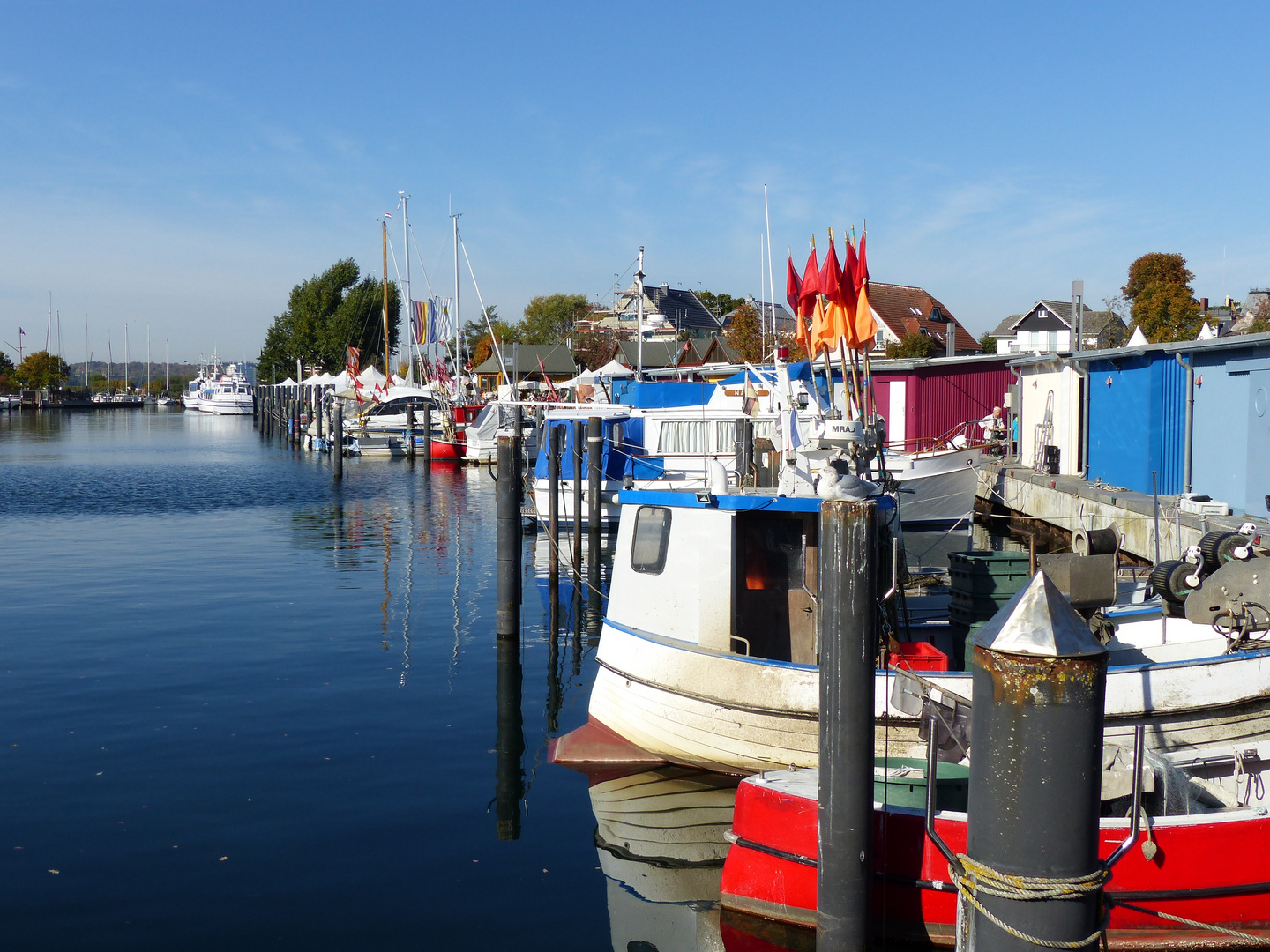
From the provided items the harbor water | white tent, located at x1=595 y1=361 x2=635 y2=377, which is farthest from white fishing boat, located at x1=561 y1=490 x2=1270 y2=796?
white tent, located at x1=595 y1=361 x2=635 y2=377

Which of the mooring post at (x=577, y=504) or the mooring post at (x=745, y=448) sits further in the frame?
the mooring post at (x=745, y=448)

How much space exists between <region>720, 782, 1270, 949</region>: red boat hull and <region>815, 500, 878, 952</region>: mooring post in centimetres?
55

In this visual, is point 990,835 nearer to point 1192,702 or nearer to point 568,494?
point 1192,702

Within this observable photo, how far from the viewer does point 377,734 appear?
11.8 meters

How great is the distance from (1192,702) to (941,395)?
26792 millimetres

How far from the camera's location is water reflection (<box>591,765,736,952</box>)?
306 inches

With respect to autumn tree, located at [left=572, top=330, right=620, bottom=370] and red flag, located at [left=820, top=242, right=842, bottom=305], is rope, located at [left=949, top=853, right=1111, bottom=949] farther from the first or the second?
autumn tree, located at [left=572, top=330, right=620, bottom=370]

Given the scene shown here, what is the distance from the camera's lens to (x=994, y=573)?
Answer: 10.6 meters

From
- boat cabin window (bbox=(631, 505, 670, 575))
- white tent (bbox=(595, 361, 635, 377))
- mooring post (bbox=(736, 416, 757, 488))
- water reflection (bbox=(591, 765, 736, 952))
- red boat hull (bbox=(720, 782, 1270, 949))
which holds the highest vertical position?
white tent (bbox=(595, 361, 635, 377))

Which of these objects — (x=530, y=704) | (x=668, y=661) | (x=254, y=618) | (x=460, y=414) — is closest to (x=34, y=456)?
(x=460, y=414)

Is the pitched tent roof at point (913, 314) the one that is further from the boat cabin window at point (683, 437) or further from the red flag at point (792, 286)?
the red flag at point (792, 286)

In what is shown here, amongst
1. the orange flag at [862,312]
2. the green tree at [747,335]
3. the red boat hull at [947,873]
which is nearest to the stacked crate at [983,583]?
the orange flag at [862,312]

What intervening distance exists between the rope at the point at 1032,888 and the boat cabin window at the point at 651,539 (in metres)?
6.34

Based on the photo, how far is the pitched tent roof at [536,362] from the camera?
8119cm
